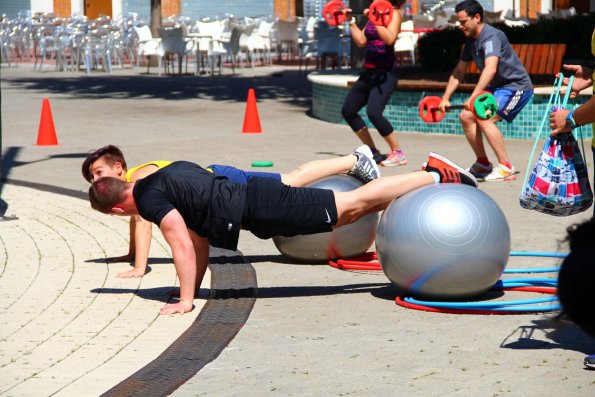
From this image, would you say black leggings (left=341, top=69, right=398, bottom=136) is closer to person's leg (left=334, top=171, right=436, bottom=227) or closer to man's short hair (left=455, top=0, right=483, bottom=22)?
man's short hair (left=455, top=0, right=483, bottom=22)

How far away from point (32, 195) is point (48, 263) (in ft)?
10.2

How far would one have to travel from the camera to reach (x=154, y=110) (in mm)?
19109

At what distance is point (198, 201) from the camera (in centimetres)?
626

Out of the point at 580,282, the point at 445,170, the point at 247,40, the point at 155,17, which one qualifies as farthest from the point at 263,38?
the point at 580,282

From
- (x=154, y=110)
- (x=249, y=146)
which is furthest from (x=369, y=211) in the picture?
(x=154, y=110)

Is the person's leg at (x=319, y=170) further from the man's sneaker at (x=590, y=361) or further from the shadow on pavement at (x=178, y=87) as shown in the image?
the shadow on pavement at (x=178, y=87)

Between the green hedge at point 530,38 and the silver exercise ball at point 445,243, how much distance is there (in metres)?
10.5

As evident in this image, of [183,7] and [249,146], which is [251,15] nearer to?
[183,7]

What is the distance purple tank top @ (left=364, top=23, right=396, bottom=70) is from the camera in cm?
1191

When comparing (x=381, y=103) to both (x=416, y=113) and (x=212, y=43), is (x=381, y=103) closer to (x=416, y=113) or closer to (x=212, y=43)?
(x=416, y=113)

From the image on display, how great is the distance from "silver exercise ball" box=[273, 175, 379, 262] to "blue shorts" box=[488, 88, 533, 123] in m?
3.35

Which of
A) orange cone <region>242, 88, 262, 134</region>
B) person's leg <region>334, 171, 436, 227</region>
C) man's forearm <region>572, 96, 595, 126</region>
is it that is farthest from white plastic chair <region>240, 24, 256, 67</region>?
man's forearm <region>572, 96, 595, 126</region>

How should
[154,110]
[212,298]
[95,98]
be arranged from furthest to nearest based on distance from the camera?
[95,98] < [154,110] < [212,298]

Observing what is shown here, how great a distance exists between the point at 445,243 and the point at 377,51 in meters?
6.01
